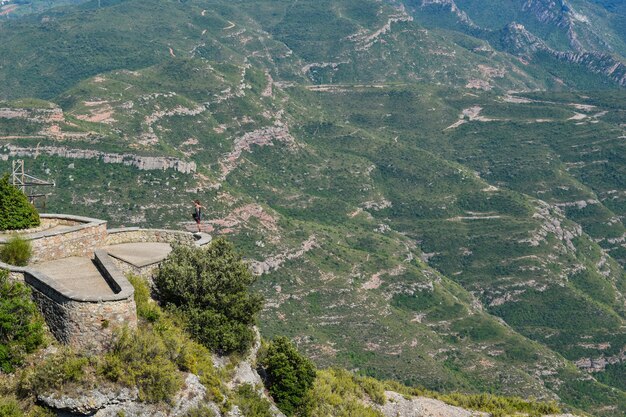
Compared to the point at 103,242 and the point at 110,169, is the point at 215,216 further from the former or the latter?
the point at 103,242

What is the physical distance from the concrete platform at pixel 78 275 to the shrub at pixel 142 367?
2.38m

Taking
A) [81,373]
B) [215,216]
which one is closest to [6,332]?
[81,373]

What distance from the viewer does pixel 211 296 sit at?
35719mm

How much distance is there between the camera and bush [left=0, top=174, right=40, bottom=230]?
35.8m

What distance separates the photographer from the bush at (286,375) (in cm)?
3794

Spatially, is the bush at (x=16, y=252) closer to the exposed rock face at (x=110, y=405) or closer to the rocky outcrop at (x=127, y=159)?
the exposed rock face at (x=110, y=405)

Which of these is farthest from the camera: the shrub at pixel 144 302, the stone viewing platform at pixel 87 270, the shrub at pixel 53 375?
the shrub at pixel 144 302

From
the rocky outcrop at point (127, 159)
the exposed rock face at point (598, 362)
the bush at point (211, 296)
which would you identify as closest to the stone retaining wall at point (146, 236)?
the bush at point (211, 296)

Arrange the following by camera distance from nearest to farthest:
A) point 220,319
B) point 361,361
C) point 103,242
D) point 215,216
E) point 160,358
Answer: point 160,358 → point 220,319 → point 103,242 → point 361,361 → point 215,216

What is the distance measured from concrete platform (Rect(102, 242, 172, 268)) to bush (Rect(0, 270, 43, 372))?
6.80 metres

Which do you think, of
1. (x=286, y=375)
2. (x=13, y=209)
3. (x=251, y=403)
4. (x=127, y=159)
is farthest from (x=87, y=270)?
(x=127, y=159)

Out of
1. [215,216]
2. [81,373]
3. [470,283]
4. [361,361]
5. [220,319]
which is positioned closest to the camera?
[81,373]

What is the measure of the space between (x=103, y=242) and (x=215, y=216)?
10963 cm

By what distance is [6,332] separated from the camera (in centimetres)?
2869
